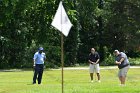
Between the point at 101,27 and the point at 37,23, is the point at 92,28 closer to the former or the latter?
the point at 101,27

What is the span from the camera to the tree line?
50312mm

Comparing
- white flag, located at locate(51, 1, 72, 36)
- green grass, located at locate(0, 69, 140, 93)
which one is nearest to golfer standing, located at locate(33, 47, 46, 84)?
green grass, located at locate(0, 69, 140, 93)

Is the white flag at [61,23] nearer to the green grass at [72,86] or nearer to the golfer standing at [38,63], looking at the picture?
the green grass at [72,86]

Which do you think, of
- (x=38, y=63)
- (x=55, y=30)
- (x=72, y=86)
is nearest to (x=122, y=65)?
(x=72, y=86)

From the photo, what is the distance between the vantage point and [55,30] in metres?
53.3

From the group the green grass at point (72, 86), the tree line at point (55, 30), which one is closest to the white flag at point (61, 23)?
the green grass at point (72, 86)

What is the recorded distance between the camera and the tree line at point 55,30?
50.3 metres

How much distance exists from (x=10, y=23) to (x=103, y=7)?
14385mm

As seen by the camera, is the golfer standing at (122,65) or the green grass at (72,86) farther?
the golfer standing at (122,65)

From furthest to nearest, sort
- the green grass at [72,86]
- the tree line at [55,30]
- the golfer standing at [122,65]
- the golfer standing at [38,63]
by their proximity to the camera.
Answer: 1. the tree line at [55,30]
2. the golfer standing at [38,63]
3. the golfer standing at [122,65]
4. the green grass at [72,86]

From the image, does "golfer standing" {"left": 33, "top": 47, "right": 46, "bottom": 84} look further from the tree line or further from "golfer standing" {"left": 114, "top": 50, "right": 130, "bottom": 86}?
the tree line

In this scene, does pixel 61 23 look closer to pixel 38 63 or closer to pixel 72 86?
pixel 72 86

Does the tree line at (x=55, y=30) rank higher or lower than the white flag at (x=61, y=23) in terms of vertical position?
higher

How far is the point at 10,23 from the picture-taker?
2066 inches
